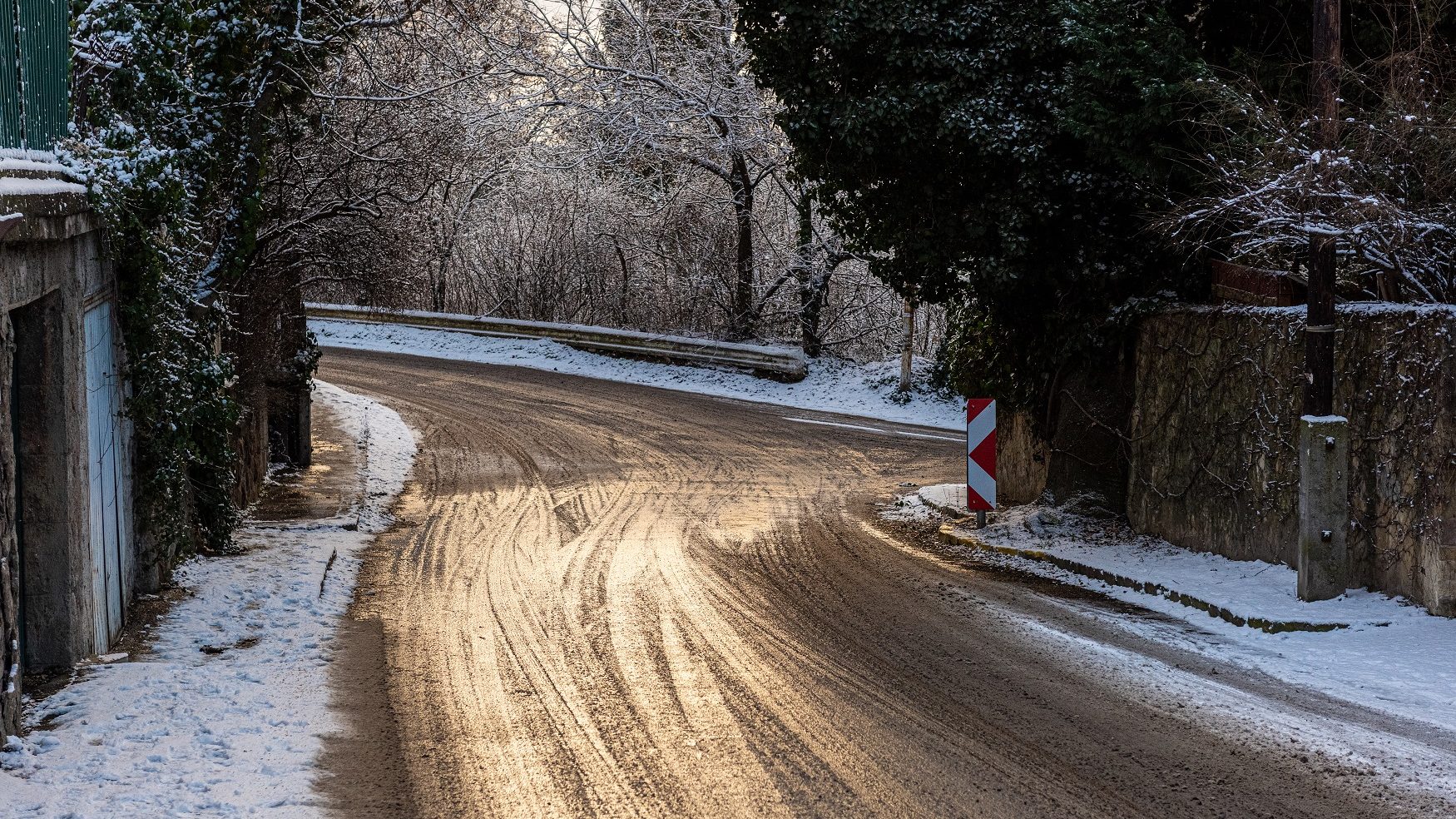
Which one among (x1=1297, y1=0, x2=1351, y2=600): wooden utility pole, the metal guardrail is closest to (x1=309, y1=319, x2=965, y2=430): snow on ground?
the metal guardrail

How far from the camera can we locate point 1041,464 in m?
14.0

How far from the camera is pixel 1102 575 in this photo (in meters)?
10.7

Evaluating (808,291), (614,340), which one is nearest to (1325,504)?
(808,291)

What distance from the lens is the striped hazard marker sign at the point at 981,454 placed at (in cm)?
1275

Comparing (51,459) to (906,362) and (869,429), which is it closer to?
(869,429)

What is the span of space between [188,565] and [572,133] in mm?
16378

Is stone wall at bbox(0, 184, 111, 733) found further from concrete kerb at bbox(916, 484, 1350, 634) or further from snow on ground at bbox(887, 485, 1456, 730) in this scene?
concrete kerb at bbox(916, 484, 1350, 634)

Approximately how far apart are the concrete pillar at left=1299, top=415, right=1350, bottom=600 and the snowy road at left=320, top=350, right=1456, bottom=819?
140 centimetres

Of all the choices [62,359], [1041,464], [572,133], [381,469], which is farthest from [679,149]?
[62,359]

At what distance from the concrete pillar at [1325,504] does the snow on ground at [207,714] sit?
6575mm

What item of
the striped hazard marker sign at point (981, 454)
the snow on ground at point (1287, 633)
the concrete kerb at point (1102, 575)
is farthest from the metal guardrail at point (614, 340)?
the snow on ground at point (1287, 633)

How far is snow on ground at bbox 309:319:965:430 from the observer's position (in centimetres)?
2252

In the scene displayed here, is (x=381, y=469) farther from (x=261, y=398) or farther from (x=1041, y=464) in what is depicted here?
(x=1041, y=464)

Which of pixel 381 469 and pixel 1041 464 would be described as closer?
pixel 1041 464
